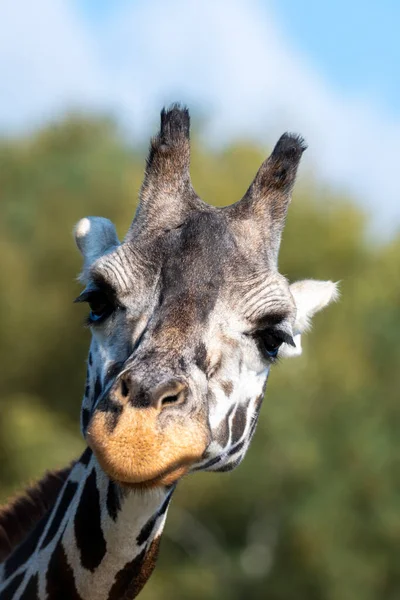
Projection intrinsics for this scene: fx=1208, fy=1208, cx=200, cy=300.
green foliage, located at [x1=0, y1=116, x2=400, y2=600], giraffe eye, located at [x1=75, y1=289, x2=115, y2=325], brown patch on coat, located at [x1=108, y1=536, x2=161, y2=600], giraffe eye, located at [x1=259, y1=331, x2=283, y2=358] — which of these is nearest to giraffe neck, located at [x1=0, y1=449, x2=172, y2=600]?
brown patch on coat, located at [x1=108, y1=536, x2=161, y2=600]

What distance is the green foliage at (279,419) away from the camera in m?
32.8

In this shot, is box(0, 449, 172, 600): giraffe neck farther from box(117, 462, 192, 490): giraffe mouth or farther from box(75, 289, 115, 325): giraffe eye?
box(75, 289, 115, 325): giraffe eye

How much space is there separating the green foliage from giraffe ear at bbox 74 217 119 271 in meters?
23.6

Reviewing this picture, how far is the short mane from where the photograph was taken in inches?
284

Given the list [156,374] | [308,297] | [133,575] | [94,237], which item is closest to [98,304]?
[94,237]

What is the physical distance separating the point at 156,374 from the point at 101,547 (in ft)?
3.72

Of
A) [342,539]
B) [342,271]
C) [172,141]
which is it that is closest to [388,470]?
[342,539]

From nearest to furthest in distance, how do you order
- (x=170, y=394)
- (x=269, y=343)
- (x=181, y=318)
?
(x=170, y=394), (x=181, y=318), (x=269, y=343)

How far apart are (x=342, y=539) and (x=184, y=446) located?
28.5m

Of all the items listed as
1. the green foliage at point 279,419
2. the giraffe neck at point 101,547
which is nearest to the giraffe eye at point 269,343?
the giraffe neck at point 101,547

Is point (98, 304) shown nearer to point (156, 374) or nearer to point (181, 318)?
point (181, 318)

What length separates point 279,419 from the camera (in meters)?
33.2

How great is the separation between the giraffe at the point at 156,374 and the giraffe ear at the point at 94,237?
0.16 ft

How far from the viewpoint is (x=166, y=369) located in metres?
5.84
